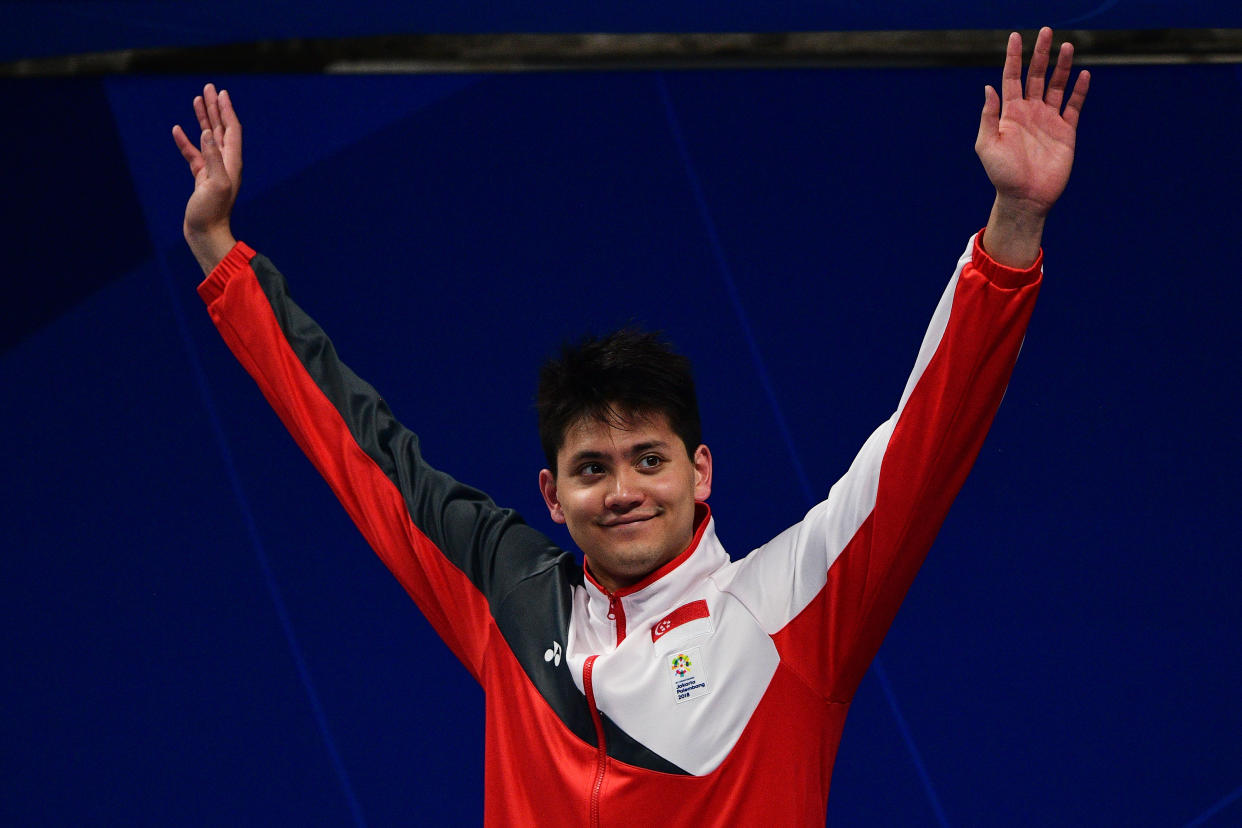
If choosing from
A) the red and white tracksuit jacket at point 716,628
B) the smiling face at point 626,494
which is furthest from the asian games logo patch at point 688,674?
the smiling face at point 626,494

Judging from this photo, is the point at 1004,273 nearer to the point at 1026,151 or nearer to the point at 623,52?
the point at 1026,151

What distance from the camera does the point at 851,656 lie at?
1332mm

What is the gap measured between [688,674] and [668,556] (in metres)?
0.13

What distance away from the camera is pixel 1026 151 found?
1197 millimetres

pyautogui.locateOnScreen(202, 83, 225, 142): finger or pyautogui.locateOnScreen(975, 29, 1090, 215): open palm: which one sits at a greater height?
pyautogui.locateOnScreen(202, 83, 225, 142): finger

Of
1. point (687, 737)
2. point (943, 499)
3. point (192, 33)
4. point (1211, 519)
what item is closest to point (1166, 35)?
point (1211, 519)

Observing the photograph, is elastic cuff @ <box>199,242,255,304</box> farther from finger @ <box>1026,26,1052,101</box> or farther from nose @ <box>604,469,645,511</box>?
finger @ <box>1026,26,1052,101</box>

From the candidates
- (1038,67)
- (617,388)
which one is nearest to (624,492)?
(617,388)

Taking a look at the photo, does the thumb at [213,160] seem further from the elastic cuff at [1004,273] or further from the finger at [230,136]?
the elastic cuff at [1004,273]

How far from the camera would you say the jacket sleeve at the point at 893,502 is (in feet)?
3.85

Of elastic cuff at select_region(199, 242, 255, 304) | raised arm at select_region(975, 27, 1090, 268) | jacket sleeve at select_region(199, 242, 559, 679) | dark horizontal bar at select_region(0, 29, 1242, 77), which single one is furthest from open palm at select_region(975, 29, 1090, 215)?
dark horizontal bar at select_region(0, 29, 1242, 77)

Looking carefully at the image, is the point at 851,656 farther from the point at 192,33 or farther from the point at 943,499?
the point at 192,33

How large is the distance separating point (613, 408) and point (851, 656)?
14.6 inches

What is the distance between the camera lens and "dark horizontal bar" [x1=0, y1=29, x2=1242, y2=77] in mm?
2199
